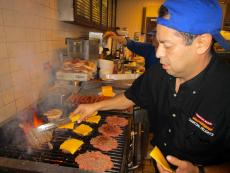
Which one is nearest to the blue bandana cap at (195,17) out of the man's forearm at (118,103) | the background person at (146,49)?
the man's forearm at (118,103)

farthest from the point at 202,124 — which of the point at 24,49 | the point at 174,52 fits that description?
the point at 24,49

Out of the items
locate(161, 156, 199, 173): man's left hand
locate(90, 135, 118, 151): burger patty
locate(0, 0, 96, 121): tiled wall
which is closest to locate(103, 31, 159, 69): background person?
locate(0, 0, 96, 121): tiled wall

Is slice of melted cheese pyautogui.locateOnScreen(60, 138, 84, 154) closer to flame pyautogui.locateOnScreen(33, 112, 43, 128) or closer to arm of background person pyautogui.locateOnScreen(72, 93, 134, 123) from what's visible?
arm of background person pyautogui.locateOnScreen(72, 93, 134, 123)

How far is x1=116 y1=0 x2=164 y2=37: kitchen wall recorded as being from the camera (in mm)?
7199

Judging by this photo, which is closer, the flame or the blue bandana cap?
the blue bandana cap

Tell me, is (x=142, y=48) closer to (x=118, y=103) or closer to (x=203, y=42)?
(x=118, y=103)

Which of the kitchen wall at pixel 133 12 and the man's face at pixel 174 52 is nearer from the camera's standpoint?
the man's face at pixel 174 52

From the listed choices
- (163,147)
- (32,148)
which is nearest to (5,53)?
(32,148)

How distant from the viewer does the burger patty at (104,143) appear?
1523 mm

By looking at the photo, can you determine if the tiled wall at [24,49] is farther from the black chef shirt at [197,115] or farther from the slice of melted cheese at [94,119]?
the black chef shirt at [197,115]

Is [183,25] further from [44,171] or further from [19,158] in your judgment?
[19,158]

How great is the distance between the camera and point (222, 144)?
132 centimetres

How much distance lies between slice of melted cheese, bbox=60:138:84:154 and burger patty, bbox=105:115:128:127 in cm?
42

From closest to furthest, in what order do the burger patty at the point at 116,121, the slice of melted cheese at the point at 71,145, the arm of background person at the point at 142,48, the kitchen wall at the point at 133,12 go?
the slice of melted cheese at the point at 71,145, the burger patty at the point at 116,121, the arm of background person at the point at 142,48, the kitchen wall at the point at 133,12
